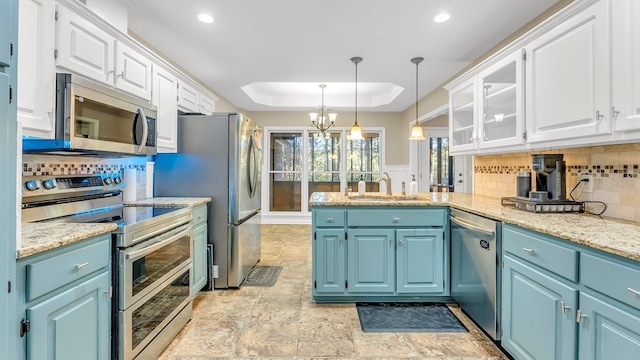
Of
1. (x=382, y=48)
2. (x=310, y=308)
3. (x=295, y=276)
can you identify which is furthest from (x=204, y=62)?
(x=310, y=308)

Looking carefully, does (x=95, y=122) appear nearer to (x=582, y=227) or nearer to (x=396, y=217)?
(x=396, y=217)

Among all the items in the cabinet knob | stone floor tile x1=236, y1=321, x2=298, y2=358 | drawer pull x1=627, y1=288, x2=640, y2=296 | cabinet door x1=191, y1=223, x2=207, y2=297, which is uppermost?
the cabinet knob

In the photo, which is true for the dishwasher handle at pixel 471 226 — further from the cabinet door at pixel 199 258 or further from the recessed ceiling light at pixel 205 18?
the recessed ceiling light at pixel 205 18

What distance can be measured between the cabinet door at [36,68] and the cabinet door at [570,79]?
2.87 m

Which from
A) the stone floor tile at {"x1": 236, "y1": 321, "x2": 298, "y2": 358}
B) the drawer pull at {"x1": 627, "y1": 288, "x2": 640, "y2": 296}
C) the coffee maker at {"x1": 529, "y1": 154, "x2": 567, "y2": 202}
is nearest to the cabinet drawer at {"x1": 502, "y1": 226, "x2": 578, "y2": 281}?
the drawer pull at {"x1": 627, "y1": 288, "x2": 640, "y2": 296}

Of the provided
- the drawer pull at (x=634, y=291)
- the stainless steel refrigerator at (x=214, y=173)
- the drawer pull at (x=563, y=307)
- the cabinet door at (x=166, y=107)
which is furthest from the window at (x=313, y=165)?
the drawer pull at (x=634, y=291)

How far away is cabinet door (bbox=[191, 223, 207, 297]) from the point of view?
2.66 m

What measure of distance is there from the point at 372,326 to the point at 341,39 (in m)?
2.64

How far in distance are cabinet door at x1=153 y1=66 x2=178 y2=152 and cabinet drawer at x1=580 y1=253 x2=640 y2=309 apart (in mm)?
2930

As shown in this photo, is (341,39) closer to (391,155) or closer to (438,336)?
(438,336)

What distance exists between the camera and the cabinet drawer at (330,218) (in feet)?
8.60

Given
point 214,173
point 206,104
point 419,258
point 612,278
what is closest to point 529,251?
point 612,278

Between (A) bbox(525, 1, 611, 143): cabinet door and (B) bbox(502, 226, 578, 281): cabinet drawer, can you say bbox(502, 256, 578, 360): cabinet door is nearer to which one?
(B) bbox(502, 226, 578, 281): cabinet drawer

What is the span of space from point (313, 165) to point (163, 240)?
193 inches
